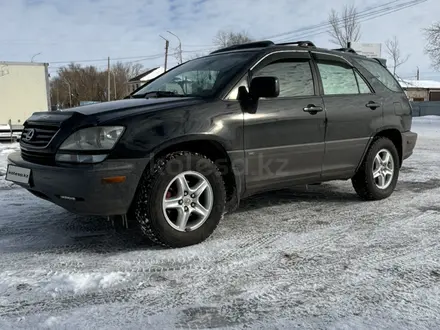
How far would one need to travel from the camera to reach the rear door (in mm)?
4480

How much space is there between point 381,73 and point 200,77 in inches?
97.3

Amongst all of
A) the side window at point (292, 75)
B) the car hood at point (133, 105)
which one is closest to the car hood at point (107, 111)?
the car hood at point (133, 105)

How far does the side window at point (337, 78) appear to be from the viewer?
4547 millimetres

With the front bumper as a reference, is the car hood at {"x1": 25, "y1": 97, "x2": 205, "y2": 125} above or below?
above

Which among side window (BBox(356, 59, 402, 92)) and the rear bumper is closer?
side window (BBox(356, 59, 402, 92))

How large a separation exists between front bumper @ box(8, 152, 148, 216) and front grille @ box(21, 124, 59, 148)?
8.4 inches

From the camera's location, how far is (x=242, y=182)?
12.6ft

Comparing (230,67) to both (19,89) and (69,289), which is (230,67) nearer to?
(69,289)

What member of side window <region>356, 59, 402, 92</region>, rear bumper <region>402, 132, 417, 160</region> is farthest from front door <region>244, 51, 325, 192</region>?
rear bumper <region>402, 132, 417, 160</region>

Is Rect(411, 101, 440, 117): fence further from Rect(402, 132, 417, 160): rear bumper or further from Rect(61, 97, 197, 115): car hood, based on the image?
Rect(61, 97, 197, 115): car hood

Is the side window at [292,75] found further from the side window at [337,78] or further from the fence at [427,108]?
the fence at [427,108]

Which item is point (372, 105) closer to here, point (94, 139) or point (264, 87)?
point (264, 87)

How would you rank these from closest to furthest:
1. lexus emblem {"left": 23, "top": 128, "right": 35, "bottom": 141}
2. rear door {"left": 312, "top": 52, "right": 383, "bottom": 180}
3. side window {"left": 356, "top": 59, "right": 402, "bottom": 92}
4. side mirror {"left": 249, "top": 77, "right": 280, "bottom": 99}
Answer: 1. lexus emblem {"left": 23, "top": 128, "right": 35, "bottom": 141}
2. side mirror {"left": 249, "top": 77, "right": 280, "bottom": 99}
3. rear door {"left": 312, "top": 52, "right": 383, "bottom": 180}
4. side window {"left": 356, "top": 59, "right": 402, "bottom": 92}

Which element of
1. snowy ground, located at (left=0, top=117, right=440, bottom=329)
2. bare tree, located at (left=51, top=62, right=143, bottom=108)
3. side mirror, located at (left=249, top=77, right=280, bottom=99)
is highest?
bare tree, located at (left=51, top=62, right=143, bottom=108)
